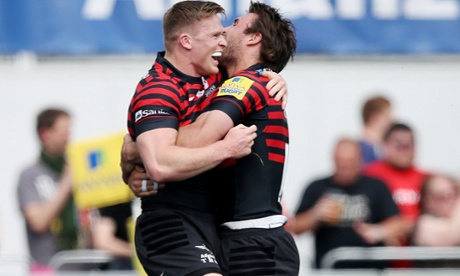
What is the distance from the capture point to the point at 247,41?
589 cm

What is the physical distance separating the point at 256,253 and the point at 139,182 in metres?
0.65

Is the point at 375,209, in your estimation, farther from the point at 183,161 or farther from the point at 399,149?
the point at 183,161

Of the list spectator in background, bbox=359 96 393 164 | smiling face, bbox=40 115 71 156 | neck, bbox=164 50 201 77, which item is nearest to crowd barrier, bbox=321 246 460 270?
spectator in background, bbox=359 96 393 164

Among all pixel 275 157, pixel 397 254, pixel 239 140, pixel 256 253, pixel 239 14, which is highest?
pixel 239 14

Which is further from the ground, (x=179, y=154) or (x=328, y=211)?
(x=179, y=154)

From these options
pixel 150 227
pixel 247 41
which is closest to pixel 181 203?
pixel 150 227

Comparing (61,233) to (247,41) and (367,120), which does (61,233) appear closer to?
(367,120)

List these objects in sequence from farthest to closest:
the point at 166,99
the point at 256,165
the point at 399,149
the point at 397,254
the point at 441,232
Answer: the point at 399,149 → the point at 441,232 → the point at 397,254 → the point at 256,165 → the point at 166,99

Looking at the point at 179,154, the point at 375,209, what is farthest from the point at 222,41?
the point at 375,209

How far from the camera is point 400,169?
9797mm

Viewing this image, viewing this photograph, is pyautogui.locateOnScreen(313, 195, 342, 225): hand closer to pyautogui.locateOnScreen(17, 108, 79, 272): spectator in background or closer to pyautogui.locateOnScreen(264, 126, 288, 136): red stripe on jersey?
pyautogui.locateOnScreen(17, 108, 79, 272): spectator in background

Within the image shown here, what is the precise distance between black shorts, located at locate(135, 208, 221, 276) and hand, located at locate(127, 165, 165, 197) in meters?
0.09

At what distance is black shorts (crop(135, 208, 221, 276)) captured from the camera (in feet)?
18.0

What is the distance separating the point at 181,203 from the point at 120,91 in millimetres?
4731
